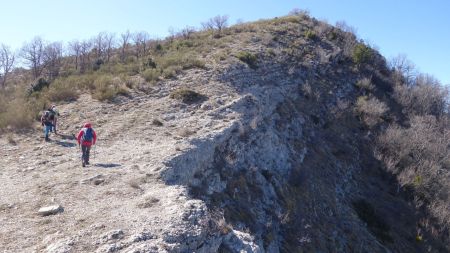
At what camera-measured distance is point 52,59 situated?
2930 centimetres

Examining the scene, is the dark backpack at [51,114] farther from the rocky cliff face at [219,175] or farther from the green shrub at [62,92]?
the green shrub at [62,92]

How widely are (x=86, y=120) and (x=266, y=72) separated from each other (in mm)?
13000

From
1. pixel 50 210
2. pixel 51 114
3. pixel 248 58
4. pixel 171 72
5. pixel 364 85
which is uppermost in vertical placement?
pixel 248 58

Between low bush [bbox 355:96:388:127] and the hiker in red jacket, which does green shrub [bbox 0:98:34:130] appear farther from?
low bush [bbox 355:96:388:127]

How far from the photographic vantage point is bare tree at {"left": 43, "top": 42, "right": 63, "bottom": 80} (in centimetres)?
2819

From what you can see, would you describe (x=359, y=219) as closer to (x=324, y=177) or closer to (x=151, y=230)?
(x=324, y=177)

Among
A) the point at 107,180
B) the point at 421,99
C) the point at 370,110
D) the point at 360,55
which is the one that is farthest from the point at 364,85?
the point at 107,180

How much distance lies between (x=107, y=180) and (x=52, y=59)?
67.3ft

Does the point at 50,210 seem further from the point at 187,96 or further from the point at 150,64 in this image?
the point at 150,64

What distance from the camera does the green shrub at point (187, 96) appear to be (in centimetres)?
2005

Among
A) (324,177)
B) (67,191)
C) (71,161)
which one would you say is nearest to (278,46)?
(324,177)

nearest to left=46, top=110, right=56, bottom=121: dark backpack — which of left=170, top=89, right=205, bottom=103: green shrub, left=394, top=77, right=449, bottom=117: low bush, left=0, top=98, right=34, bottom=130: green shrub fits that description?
left=0, top=98, right=34, bottom=130: green shrub

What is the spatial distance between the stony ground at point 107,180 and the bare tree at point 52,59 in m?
9.27

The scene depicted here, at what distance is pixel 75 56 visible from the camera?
3366cm
